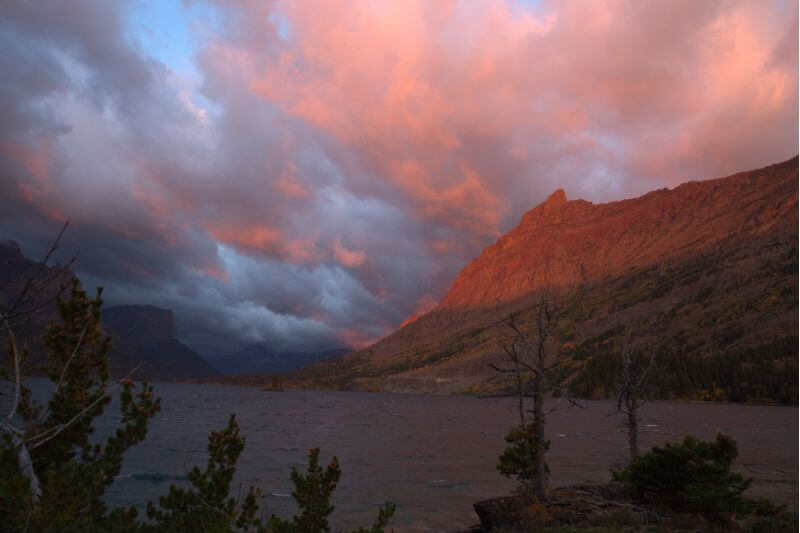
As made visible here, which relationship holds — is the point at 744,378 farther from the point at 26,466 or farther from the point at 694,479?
the point at 26,466

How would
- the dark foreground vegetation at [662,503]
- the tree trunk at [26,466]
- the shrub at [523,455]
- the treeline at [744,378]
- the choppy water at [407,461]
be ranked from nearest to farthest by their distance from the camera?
the tree trunk at [26,466] → the dark foreground vegetation at [662,503] → the shrub at [523,455] → the choppy water at [407,461] → the treeline at [744,378]

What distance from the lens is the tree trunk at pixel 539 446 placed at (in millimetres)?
22328

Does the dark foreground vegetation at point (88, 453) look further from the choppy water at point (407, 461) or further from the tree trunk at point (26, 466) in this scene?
the choppy water at point (407, 461)

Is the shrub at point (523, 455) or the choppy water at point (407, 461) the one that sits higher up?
the shrub at point (523, 455)

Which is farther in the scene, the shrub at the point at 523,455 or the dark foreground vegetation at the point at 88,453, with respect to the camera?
the shrub at the point at 523,455

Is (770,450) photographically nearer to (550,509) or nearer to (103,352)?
(550,509)

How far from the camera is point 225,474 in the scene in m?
14.4

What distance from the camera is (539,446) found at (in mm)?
23031

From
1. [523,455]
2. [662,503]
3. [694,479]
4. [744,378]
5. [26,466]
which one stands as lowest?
[744,378]

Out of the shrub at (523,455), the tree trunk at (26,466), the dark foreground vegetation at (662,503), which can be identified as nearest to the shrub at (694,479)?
the dark foreground vegetation at (662,503)

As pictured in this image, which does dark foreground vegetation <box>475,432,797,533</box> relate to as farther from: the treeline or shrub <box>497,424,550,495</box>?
the treeline

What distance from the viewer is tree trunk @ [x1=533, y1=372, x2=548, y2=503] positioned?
22.3 metres

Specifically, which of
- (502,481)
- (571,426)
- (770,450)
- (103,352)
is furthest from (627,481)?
(571,426)

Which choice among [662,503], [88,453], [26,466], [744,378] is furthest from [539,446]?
[744,378]
